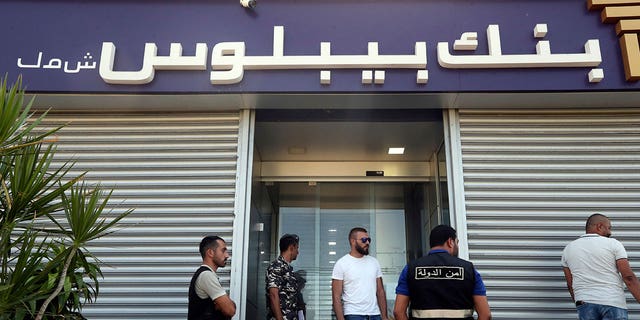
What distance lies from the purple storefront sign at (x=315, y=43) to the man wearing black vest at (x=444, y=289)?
190 centimetres

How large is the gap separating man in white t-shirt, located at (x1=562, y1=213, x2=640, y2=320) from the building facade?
61cm

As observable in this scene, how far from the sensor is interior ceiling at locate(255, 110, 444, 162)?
619cm

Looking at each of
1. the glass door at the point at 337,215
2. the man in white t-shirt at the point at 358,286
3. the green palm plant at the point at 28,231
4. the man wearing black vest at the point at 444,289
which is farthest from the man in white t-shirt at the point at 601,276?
the green palm plant at the point at 28,231

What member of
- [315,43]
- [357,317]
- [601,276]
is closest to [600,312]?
[601,276]

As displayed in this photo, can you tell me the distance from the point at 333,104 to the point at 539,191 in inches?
80.3

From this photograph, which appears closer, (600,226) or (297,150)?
(600,226)

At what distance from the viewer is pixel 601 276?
4312 millimetres

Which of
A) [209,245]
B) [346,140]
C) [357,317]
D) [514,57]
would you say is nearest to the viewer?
[209,245]

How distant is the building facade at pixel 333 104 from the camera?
16.7 feet

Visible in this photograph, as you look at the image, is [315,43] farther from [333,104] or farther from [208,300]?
[208,300]

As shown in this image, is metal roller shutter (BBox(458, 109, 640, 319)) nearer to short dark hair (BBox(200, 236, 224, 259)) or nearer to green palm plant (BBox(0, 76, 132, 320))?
short dark hair (BBox(200, 236, 224, 259))

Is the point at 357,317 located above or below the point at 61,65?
below

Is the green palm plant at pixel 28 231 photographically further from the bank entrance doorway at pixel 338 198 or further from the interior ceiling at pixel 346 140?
the bank entrance doorway at pixel 338 198

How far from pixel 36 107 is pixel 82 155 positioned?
659 mm
